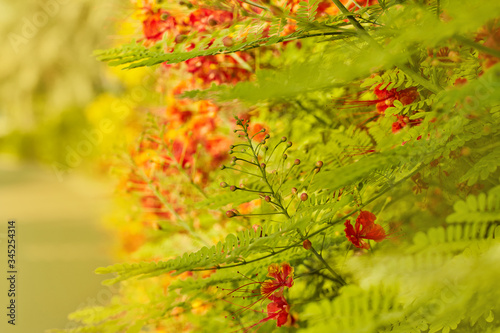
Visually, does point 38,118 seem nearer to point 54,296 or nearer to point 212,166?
point 54,296

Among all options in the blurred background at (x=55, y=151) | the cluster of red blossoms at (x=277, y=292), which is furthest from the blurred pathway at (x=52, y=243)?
the cluster of red blossoms at (x=277, y=292)

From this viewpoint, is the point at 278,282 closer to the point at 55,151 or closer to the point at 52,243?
the point at 52,243

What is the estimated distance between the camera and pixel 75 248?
1630mm

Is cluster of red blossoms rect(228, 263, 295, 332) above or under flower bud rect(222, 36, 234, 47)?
under

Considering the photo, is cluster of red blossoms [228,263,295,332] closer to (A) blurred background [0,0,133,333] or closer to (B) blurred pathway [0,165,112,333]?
(A) blurred background [0,0,133,333]

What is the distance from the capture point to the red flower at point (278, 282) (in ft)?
1.20

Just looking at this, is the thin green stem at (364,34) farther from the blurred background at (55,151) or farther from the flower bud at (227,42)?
the blurred background at (55,151)

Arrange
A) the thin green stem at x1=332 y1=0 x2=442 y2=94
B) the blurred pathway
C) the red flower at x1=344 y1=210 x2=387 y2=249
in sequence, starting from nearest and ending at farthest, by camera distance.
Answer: the thin green stem at x1=332 y1=0 x2=442 y2=94, the red flower at x1=344 y1=210 x2=387 y2=249, the blurred pathway

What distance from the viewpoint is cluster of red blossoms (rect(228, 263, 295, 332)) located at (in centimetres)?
37

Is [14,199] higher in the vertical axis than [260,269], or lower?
higher

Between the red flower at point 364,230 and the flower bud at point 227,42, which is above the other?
the flower bud at point 227,42

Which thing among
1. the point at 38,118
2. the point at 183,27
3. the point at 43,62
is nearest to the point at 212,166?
the point at 183,27

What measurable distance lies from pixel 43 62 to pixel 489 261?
2.76 m

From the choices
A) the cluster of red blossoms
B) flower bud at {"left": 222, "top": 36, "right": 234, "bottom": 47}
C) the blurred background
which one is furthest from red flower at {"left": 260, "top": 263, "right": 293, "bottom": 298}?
the blurred background
